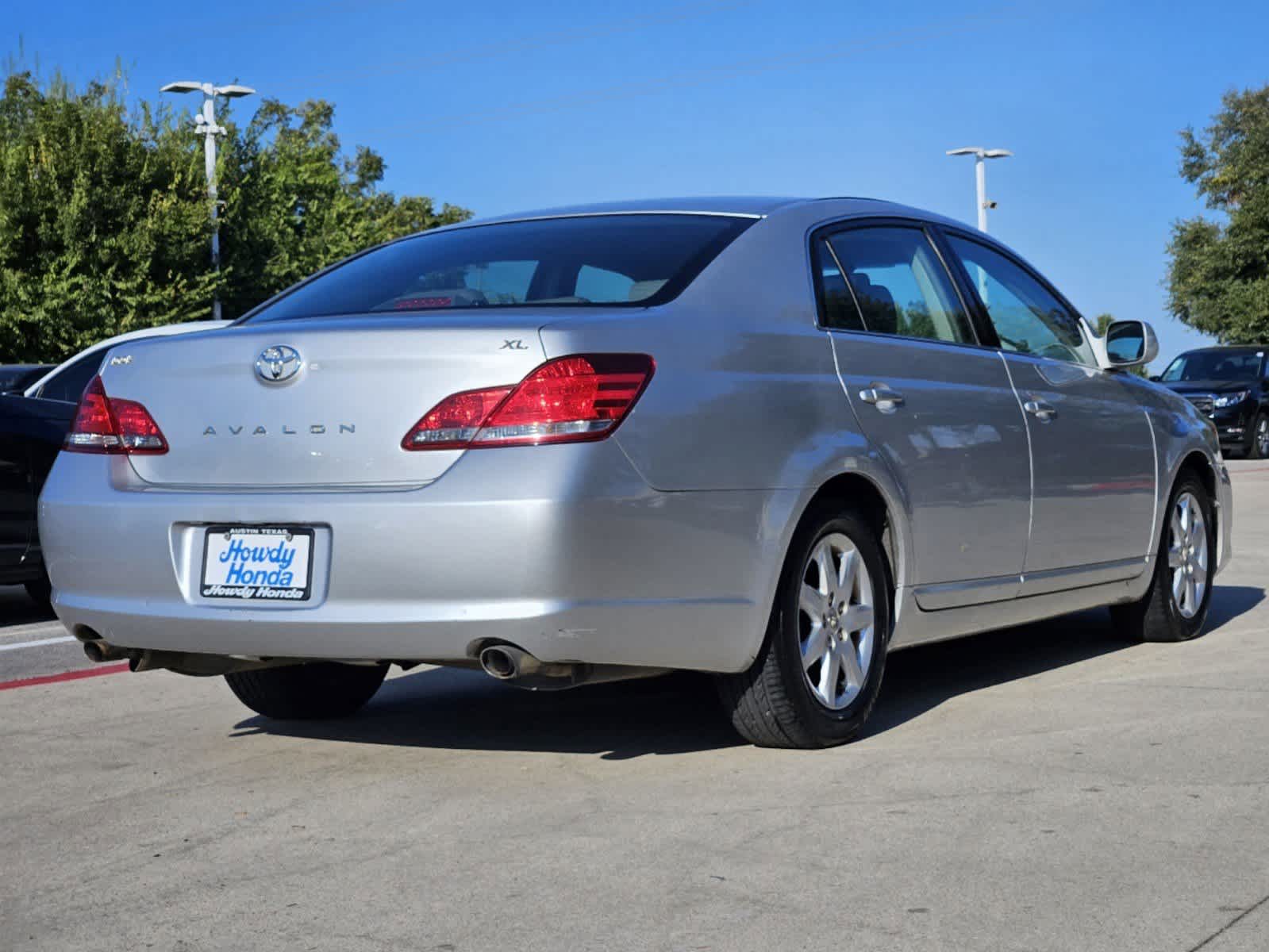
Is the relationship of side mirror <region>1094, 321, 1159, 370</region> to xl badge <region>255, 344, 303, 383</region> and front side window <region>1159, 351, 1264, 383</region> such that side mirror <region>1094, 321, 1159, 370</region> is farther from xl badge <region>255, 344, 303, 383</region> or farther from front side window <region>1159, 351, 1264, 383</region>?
front side window <region>1159, 351, 1264, 383</region>

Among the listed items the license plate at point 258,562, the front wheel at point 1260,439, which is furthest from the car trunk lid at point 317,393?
the front wheel at point 1260,439

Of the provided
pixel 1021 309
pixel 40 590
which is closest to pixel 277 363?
pixel 1021 309

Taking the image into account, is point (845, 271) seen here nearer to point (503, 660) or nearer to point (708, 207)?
point (708, 207)

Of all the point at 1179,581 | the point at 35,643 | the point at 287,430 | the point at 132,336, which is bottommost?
the point at 35,643

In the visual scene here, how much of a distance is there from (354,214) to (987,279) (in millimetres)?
45250

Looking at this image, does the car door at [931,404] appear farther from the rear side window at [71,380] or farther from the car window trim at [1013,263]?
the rear side window at [71,380]

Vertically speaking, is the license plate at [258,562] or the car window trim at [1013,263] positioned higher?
the car window trim at [1013,263]

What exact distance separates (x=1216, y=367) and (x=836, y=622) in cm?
2533

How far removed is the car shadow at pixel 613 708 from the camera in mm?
5582

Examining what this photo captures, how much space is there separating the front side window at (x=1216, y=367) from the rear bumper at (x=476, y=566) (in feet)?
82.6

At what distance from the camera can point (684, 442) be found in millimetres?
4695

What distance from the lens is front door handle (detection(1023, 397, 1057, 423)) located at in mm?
6359

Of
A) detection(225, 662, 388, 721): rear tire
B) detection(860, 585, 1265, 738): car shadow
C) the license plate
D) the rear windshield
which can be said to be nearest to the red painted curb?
detection(225, 662, 388, 721): rear tire

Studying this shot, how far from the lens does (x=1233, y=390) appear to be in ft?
91.6
